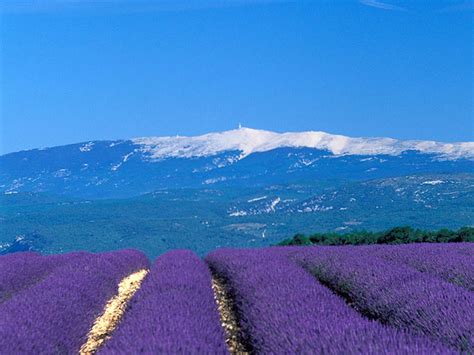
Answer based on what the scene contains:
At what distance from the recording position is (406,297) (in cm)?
696

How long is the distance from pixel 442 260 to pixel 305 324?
5869 mm

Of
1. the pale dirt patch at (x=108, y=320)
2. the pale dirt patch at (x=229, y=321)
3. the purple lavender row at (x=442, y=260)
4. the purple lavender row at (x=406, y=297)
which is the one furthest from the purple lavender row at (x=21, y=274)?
the purple lavender row at (x=442, y=260)

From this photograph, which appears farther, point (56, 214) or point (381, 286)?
point (56, 214)

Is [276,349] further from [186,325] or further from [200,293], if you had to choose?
[200,293]

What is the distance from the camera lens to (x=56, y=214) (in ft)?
537

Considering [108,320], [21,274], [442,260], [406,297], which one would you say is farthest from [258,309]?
[21,274]

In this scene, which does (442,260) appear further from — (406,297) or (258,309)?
(258,309)

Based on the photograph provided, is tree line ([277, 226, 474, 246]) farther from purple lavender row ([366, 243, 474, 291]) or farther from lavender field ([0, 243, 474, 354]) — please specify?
lavender field ([0, 243, 474, 354])

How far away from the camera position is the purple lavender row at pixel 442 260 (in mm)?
9289

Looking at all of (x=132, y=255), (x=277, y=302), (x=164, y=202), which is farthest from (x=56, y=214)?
(x=277, y=302)

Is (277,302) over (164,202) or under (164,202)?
over

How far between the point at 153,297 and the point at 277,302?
1.44m

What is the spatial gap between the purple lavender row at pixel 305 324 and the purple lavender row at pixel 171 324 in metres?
0.36

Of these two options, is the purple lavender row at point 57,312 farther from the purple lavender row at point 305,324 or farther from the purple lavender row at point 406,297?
the purple lavender row at point 406,297
